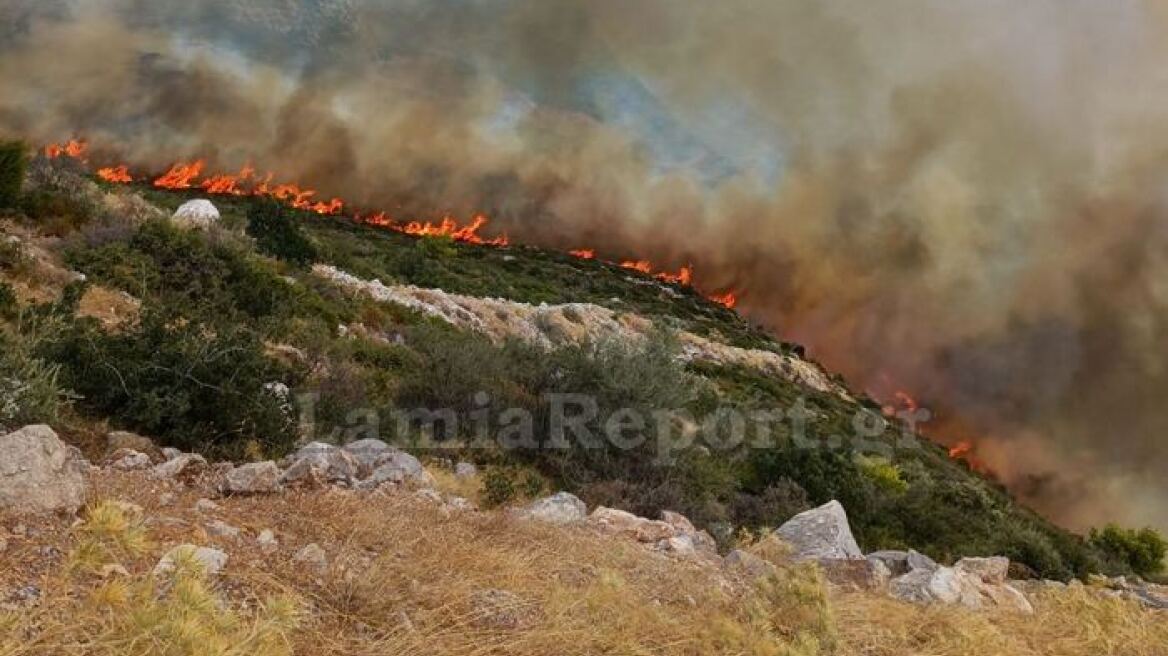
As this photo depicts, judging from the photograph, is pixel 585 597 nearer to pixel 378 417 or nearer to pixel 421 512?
pixel 421 512

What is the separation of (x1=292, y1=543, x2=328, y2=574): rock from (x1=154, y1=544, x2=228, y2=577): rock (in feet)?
1.19

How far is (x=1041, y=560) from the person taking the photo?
42.2 feet

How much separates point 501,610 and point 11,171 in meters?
16.6

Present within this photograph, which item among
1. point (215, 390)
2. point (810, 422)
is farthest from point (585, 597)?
point (810, 422)

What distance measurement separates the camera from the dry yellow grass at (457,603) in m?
2.34

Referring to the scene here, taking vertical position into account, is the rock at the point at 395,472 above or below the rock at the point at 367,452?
above

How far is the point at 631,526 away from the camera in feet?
21.0

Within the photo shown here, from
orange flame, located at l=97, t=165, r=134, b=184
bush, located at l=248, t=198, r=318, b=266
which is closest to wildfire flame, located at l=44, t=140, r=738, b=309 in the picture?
orange flame, located at l=97, t=165, r=134, b=184

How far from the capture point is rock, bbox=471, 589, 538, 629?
3.21 m

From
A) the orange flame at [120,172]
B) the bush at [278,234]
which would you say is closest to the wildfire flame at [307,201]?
the orange flame at [120,172]

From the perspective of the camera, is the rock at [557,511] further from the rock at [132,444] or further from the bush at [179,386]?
the rock at [132,444]

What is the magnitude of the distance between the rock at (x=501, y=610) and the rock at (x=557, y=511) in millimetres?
1879

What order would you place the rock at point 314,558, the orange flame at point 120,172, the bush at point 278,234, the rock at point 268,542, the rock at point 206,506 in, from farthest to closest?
1. the orange flame at point 120,172
2. the bush at point 278,234
3. the rock at point 206,506
4. the rock at point 268,542
5. the rock at point 314,558

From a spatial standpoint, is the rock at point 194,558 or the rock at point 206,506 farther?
the rock at point 206,506
